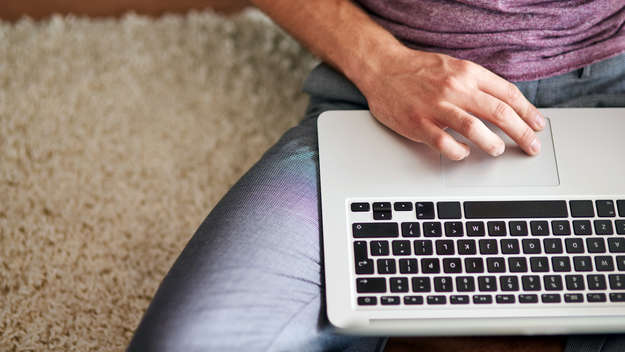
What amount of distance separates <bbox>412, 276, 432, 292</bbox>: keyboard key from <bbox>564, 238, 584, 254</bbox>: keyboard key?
0.62 feet

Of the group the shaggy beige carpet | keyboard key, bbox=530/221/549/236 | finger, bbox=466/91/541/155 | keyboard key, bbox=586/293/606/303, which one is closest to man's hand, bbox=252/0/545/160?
finger, bbox=466/91/541/155

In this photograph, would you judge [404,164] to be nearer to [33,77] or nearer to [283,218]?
[283,218]

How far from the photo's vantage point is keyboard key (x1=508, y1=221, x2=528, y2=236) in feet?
2.42

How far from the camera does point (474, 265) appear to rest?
72 centimetres

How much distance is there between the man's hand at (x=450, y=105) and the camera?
0.77m

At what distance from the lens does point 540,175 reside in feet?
2.53

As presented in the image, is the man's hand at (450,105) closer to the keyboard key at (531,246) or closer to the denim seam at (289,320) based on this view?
the keyboard key at (531,246)

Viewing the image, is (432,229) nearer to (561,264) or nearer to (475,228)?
(475,228)

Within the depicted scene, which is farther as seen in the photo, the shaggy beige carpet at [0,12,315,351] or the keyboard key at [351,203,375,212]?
the shaggy beige carpet at [0,12,315,351]

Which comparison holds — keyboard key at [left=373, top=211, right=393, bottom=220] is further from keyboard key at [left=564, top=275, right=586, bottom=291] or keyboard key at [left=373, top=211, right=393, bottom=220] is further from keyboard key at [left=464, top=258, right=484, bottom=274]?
keyboard key at [left=564, top=275, right=586, bottom=291]

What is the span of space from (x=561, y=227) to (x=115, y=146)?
0.92m

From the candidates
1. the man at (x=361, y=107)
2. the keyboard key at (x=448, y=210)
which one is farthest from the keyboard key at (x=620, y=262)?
the keyboard key at (x=448, y=210)

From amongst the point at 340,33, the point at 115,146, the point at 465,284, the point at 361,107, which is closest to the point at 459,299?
the point at 465,284

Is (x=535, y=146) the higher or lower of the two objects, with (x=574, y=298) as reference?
higher
